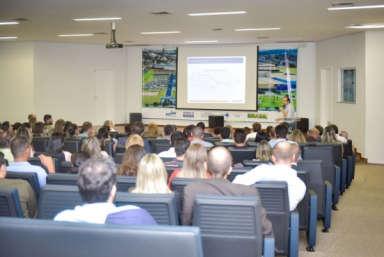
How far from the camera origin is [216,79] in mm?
17234

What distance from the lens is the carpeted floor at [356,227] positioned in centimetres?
477

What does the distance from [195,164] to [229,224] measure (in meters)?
1.01

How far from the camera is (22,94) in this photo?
1614cm

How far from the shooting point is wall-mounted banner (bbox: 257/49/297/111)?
16141 millimetres

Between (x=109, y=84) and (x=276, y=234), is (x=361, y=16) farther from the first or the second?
(x=109, y=84)

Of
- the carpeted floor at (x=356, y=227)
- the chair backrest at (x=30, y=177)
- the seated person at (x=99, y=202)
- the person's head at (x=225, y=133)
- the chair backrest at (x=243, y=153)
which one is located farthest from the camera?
the person's head at (x=225, y=133)

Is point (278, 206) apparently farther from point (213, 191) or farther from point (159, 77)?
point (159, 77)

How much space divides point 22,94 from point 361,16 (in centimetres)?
1086

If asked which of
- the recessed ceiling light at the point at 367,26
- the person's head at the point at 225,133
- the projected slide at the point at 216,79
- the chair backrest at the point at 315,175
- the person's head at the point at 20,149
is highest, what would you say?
the recessed ceiling light at the point at 367,26

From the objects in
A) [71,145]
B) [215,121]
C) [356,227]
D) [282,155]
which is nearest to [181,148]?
[282,155]

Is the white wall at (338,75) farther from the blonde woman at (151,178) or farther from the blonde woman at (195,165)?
the blonde woman at (151,178)

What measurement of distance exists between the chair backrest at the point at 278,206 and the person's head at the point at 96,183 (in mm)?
1528

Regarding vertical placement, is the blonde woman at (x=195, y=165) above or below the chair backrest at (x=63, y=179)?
above

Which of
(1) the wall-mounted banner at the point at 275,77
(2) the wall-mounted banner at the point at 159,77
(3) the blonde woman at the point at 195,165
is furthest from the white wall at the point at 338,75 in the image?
(3) the blonde woman at the point at 195,165
